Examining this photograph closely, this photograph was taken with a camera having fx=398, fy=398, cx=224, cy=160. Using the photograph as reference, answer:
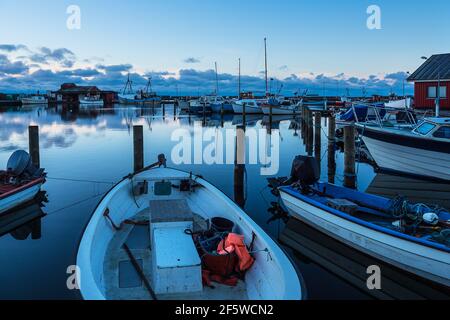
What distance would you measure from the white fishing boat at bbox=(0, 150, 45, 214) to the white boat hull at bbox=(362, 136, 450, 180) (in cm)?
1543

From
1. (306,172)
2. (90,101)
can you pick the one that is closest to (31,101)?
(90,101)

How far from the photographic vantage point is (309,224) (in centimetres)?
1217

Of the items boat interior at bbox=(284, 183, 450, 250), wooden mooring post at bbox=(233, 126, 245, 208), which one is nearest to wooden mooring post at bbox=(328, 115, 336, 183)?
wooden mooring post at bbox=(233, 126, 245, 208)

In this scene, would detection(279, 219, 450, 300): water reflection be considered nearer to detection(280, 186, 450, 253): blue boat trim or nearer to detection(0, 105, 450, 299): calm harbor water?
detection(0, 105, 450, 299): calm harbor water

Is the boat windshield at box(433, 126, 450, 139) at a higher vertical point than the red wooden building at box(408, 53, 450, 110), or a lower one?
lower

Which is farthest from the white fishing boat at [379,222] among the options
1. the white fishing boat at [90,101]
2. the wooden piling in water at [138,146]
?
the white fishing boat at [90,101]

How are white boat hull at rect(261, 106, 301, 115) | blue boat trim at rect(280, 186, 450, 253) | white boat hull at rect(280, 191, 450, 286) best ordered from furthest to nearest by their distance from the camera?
white boat hull at rect(261, 106, 301, 115)
white boat hull at rect(280, 191, 450, 286)
blue boat trim at rect(280, 186, 450, 253)

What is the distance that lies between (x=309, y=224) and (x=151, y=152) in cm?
2060

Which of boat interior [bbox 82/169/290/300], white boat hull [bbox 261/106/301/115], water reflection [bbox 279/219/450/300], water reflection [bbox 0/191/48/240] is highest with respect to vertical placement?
white boat hull [bbox 261/106/301/115]

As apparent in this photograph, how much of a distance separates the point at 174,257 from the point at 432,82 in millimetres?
32321

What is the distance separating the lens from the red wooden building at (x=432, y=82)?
106 feet

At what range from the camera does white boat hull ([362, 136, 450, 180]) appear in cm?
1664

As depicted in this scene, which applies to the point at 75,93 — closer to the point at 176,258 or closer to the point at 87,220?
the point at 87,220
